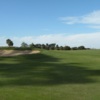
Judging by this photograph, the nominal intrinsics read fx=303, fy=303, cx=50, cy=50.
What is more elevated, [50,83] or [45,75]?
[45,75]

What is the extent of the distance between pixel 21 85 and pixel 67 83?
6.53 feet

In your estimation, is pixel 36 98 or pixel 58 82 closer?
pixel 36 98

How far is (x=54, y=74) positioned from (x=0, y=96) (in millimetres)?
4828

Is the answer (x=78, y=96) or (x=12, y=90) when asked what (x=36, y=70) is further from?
(x=78, y=96)

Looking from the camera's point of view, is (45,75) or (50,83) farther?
(45,75)

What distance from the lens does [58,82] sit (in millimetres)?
13023

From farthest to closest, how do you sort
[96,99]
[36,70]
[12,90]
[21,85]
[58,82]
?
[36,70] < [58,82] < [21,85] < [12,90] < [96,99]

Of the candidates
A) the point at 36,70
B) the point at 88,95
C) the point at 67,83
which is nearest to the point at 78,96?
the point at 88,95

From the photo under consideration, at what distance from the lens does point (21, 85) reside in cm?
1217

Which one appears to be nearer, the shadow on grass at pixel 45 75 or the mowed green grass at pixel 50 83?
the mowed green grass at pixel 50 83

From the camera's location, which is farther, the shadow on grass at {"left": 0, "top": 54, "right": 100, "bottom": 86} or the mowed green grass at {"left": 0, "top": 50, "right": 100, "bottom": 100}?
the shadow on grass at {"left": 0, "top": 54, "right": 100, "bottom": 86}

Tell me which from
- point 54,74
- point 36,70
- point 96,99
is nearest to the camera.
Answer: point 96,99

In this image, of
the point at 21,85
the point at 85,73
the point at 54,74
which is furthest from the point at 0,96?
the point at 85,73

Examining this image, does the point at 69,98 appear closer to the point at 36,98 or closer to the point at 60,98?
the point at 60,98
